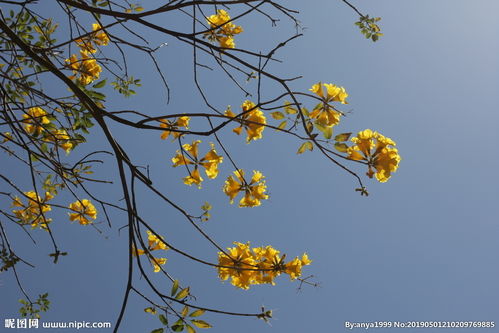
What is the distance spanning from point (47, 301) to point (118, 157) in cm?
271

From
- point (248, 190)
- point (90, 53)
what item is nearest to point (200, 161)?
point (248, 190)

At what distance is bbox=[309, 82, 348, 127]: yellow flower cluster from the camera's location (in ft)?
7.68

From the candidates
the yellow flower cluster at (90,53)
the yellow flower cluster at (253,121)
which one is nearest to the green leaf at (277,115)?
the yellow flower cluster at (253,121)

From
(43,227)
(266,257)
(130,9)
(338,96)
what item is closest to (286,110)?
(338,96)

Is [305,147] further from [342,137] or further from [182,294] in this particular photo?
[182,294]

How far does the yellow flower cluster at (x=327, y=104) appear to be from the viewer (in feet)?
7.68

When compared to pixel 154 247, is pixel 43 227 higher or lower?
higher

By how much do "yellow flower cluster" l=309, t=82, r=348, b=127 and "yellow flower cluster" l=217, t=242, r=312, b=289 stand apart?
91 centimetres

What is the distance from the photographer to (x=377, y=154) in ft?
7.28

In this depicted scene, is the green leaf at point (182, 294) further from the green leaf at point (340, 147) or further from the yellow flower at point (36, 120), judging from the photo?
the yellow flower at point (36, 120)

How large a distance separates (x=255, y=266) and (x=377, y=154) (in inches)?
39.8

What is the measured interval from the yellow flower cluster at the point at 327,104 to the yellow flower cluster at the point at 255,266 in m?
0.91

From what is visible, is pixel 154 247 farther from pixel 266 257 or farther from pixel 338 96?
pixel 338 96

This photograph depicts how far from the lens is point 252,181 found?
296 cm
